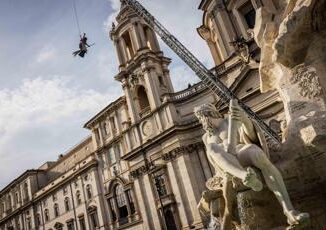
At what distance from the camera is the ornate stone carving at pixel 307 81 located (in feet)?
16.6

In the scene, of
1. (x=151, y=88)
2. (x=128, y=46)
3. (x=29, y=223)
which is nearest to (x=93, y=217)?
(x=151, y=88)

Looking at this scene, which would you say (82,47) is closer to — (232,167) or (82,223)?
(232,167)

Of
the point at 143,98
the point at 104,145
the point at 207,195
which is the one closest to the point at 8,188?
the point at 104,145

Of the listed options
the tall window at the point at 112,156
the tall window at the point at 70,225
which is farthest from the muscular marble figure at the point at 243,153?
the tall window at the point at 70,225

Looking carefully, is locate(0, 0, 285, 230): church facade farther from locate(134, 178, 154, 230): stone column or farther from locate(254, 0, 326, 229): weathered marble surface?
locate(254, 0, 326, 229): weathered marble surface

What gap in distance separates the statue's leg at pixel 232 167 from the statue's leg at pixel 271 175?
15cm

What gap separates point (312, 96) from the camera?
5.05 meters

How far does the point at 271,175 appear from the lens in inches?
165

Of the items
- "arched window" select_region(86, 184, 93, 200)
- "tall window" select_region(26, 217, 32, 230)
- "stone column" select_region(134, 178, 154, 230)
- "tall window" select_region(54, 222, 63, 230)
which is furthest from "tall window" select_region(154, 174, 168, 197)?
"tall window" select_region(26, 217, 32, 230)

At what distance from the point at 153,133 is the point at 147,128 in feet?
3.38

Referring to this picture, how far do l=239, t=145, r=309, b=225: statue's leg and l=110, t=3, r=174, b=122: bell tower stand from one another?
27.9 meters

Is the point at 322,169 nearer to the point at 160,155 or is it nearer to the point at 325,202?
the point at 325,202

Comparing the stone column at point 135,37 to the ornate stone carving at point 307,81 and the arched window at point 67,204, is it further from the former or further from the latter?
the ornate stone carving at point 307,81

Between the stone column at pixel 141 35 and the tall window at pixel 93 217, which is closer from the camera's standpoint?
the stone column at pixel 141 35
